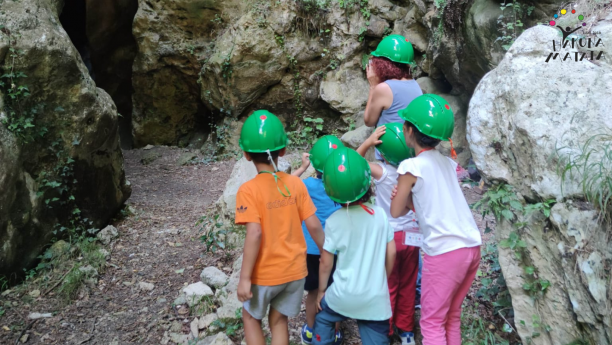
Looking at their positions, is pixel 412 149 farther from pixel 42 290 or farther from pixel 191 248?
pixel 42 290

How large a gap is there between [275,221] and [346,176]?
0.44m

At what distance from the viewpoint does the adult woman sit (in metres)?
2.74

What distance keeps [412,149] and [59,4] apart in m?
4.47

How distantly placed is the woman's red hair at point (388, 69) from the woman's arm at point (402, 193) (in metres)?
0.99

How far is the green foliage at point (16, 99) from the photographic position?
3781mm

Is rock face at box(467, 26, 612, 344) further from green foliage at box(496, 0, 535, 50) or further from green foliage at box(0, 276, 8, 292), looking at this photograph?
green foliage at box(0, 276, 8, 292)

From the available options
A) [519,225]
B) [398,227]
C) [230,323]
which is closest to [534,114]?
[519,225]

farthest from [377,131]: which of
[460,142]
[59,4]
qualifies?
[59,4]

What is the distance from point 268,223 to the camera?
2.22 meters

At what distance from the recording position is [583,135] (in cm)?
199

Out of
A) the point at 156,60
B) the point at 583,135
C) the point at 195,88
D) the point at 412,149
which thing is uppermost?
the point at 583,135

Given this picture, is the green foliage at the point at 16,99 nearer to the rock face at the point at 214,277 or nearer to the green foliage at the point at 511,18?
the rock face at the point at 214,277

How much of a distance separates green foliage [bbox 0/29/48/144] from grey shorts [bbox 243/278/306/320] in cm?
284

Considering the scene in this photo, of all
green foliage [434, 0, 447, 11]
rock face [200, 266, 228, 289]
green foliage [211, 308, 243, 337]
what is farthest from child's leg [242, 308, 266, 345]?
green foliage [434, 0, 447, 11]
